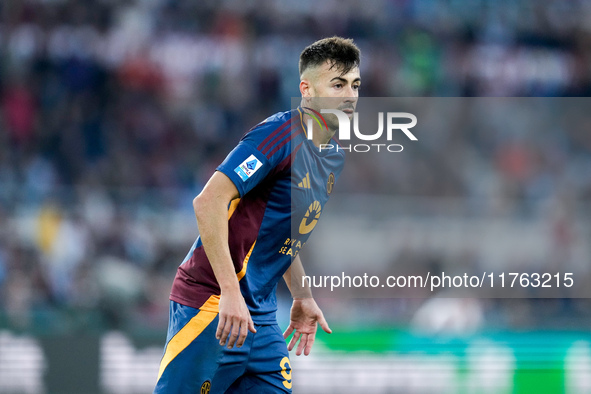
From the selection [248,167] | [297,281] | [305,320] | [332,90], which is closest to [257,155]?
[248,167]

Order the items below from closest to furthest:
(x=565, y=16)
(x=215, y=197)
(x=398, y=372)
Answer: (x=215, y=197), (x=398, y=372), (x=565, y=16)

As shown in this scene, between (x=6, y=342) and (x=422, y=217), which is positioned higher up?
(x=422, y=217)

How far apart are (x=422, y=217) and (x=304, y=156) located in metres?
5.97

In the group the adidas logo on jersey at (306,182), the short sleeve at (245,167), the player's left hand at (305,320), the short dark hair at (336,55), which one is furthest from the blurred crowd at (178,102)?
the short sleeve at (245,167)

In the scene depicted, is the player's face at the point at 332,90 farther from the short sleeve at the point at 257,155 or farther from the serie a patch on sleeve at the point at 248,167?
the serie a patch on sleeve at the point at 248,167

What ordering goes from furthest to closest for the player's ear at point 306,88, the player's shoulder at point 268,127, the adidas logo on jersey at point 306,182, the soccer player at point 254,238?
the player's ear at point 306,88 < the adidas logo on jersey at point 306,182 < the player's shoulder at point 268,127 < the soccer player at point 254,238

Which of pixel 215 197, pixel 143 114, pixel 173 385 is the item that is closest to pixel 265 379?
pixel 173 385

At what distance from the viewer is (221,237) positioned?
3.50 metres

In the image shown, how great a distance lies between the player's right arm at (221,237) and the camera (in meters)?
3.45

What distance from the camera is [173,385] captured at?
3709 mm

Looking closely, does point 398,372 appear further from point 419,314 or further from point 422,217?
point 422,217

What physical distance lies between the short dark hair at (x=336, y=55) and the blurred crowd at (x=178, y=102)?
553cm

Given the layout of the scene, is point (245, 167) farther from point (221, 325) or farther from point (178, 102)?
point (178, 102)

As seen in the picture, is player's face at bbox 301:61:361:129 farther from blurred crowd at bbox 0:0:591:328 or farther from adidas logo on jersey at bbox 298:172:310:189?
blurred crowd at bbox 0:0:591:328
